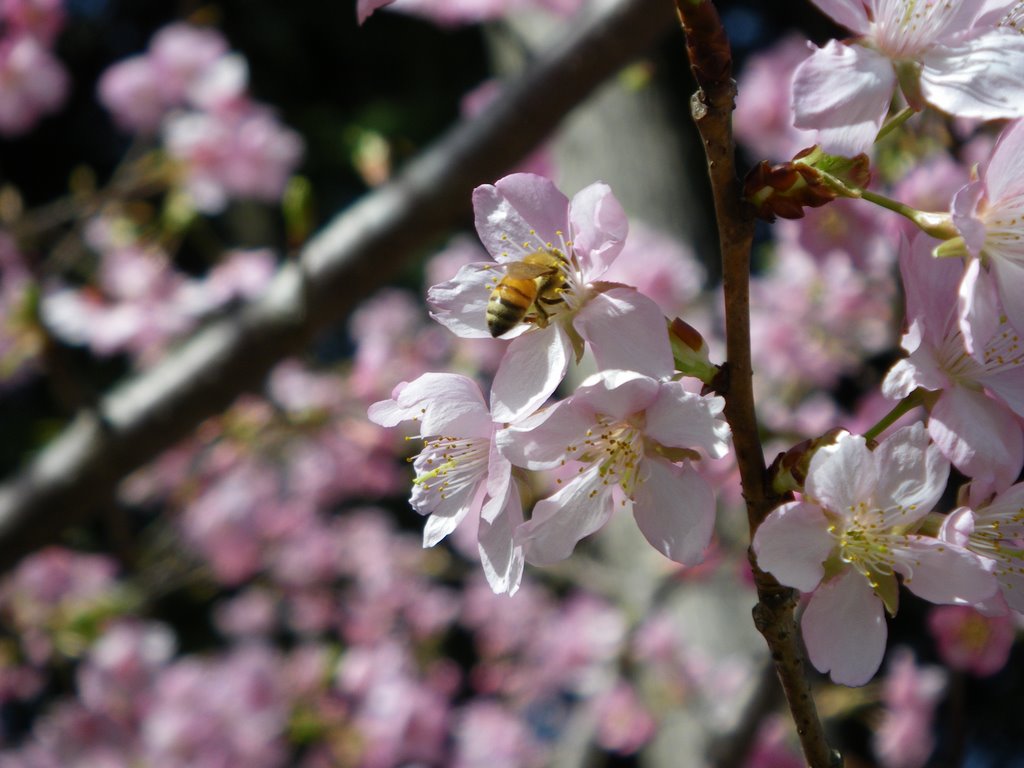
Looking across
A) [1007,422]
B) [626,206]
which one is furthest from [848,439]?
[626,206]

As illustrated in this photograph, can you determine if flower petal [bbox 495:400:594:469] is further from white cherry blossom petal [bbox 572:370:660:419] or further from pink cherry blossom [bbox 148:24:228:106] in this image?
pink cherry blossom [bbox 148:24:228:106]

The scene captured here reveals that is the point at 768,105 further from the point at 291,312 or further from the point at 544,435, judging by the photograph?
the point at 544,435

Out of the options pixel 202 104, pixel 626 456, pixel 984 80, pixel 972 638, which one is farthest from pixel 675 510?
pixel 202 104

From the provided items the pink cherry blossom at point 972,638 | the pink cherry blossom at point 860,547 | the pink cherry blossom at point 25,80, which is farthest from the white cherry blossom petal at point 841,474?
the pink cherry blossom at point 25,80

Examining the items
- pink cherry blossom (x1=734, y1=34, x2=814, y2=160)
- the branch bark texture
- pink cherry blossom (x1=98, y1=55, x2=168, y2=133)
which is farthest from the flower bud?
pink cherry blossom (x1=98, y1=55, x2=168, y2=133)

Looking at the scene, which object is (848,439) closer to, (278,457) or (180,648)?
(278,457)

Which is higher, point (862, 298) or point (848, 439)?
point (848, 439)

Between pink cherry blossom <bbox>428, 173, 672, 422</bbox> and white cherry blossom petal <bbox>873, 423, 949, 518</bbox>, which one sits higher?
pink cherry blossom <bbox>428, 173, 672, 422</bbox>
